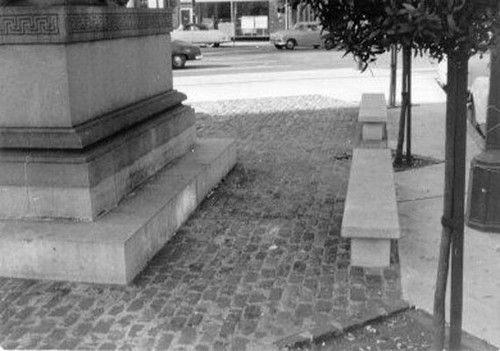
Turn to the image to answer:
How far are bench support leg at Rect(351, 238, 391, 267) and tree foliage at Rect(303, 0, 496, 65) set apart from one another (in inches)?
91.5

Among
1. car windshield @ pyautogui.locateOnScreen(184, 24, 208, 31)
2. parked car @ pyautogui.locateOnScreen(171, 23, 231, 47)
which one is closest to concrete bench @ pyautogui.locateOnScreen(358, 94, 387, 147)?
parked car @ pyautogui.locateOnScreen(171, 23, 231, 47)

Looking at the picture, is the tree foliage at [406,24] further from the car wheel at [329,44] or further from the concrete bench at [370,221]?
the concrete bench at [370,221]

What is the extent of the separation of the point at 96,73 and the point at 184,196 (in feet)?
4.95

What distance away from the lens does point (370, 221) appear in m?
5.55

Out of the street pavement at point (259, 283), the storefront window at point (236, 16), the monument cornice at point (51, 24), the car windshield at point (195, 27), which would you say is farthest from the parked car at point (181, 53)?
the monument cornice at point (51, 24)

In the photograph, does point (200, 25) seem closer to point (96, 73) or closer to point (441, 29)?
point (96, 73)

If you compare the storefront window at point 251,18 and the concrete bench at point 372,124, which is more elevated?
the storefront window at point 251,18

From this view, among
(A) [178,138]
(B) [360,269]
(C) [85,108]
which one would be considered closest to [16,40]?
(C) [85,108]

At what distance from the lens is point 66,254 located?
5320 millimetres

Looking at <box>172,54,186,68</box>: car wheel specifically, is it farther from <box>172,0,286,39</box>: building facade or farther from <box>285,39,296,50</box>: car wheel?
<box>172,0,286,39</box>: building facade

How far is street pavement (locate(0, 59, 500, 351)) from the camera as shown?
456 cm

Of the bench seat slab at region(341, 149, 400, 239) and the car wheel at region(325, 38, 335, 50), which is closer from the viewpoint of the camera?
the car wheel at region(325, 38, 335, 50)

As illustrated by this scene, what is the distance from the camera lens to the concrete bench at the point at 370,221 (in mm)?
5445

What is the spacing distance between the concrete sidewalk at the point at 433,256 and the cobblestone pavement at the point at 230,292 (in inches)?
Result: 7.3
